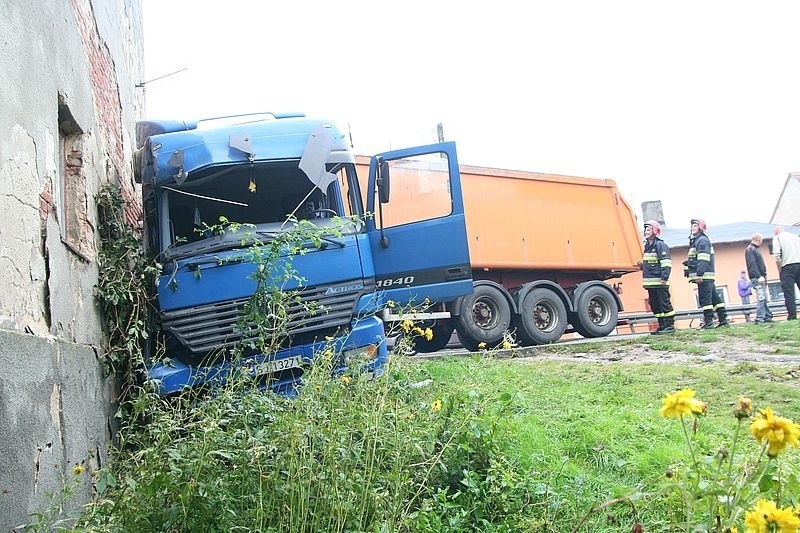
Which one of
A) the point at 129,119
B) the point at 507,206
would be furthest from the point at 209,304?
the point at 507,206

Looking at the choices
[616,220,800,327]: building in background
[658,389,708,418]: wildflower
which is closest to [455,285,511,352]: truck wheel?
[658,389,708,418]: wildflower

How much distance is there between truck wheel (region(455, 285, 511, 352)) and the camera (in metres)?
9.56

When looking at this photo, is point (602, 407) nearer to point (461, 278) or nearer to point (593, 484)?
point (593, 484)

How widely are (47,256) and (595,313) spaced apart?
9.71 metres

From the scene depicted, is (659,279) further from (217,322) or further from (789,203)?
(789,203)

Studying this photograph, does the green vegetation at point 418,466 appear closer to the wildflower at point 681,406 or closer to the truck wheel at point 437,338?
the wildflower at point 681,406

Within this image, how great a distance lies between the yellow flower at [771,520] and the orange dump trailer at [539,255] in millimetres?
7715

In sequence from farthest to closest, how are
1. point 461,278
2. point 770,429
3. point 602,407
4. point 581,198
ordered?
point 581,198 < point 461,278 < point 602,407 < point 770,429

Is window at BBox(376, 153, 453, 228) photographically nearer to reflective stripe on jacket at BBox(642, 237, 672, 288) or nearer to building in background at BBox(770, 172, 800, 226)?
reflective stripe on jacket at BBox(642, 237, 672, 288)

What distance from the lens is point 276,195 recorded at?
18.7ft

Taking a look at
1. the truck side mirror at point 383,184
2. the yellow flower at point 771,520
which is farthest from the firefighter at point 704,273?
the yellow flower at point 771,520

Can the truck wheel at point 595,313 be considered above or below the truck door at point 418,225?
below

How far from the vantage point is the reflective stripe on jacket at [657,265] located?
10336 millimetres

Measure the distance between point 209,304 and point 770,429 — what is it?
13.5 feet
